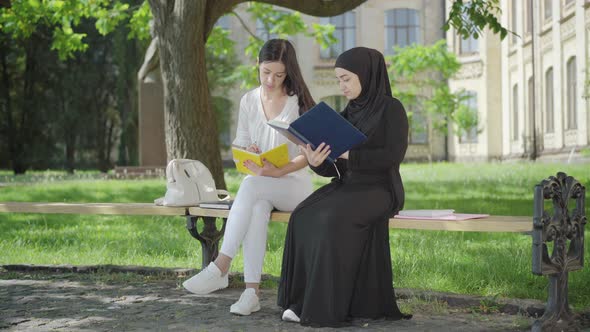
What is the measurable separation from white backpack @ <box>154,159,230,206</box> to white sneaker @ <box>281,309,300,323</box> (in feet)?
5.15

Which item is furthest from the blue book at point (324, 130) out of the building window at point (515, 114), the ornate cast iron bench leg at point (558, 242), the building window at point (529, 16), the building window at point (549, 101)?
the building window at point (515, 114)

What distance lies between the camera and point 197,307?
550cm

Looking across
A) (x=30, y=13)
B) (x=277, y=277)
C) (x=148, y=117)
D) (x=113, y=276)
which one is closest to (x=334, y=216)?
(x=277, y=277)

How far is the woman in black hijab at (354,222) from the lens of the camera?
15.7 feet

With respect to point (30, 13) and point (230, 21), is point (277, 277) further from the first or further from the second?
point (230, 21)

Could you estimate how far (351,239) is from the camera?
4840 mm

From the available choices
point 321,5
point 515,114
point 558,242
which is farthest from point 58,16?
point 515,114

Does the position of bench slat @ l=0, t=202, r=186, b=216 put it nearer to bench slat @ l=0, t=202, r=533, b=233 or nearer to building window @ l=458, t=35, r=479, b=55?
bench slat @ l=0, t=202, r=533, b=233

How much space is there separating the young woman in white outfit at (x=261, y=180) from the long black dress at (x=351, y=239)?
292 mm

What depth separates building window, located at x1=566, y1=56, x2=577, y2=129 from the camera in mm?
29828

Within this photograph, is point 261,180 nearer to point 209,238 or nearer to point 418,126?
point 209,238

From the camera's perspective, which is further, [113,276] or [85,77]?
[85,77]

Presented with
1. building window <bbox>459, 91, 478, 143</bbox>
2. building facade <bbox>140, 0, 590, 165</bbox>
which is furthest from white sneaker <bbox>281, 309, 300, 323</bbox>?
building window <bbox>459, 91, 478, 143</bbox>

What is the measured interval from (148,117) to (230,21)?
83.8ft
